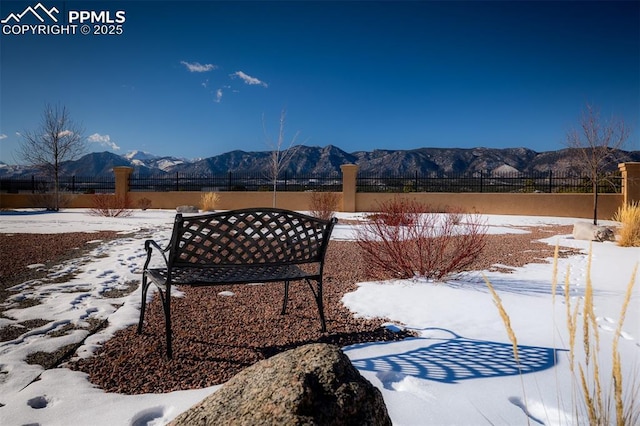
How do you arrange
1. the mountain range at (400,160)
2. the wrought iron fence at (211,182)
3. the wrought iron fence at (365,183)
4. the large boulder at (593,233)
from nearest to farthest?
the large boulder at (593,233)
the wrought iron fence at (365,183)
the wrought iron fence at (211,182)
the mountain range at (400,160)

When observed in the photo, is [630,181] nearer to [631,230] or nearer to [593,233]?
[593,233]

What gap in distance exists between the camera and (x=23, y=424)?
192 centimetres

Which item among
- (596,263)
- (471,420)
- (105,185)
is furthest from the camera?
(105,185)

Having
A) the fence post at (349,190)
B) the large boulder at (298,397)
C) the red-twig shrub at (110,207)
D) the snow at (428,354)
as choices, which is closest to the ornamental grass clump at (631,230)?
the snow at (428,354)

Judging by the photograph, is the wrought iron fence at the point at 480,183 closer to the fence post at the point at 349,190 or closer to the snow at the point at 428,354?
the fence post at the point at 349,190

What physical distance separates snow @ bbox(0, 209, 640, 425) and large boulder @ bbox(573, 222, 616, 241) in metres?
4.73

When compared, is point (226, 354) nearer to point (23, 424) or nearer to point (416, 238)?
point (23, 424)

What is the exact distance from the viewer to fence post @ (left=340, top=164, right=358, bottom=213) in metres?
20.1

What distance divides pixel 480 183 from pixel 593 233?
39.1 ft

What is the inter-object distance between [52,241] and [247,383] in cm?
884

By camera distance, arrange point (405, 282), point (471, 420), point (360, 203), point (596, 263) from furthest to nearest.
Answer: point (360, 203) → point (596, 263) → point (405, 282) → point (471, 420)

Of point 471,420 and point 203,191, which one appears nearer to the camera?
point 471,420

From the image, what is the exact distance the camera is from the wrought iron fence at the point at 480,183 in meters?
20.5

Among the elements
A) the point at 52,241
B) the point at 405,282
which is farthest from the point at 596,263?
the point at 52,241
